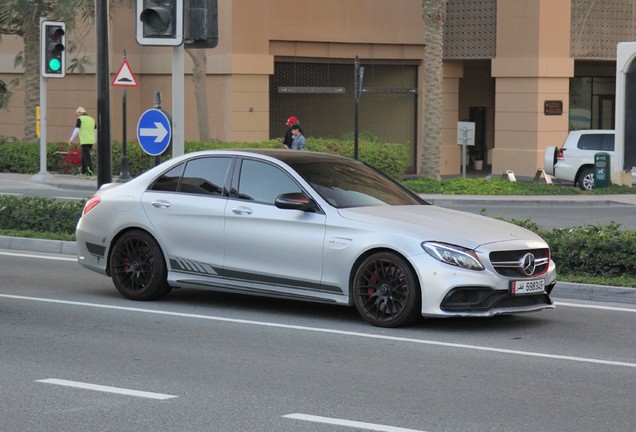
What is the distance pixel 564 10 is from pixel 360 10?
615 centimetres

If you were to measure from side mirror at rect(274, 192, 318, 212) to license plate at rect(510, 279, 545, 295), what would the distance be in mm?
1939

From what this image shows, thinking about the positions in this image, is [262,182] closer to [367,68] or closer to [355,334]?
[355,334]

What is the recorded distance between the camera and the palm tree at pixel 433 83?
3111 centimetres

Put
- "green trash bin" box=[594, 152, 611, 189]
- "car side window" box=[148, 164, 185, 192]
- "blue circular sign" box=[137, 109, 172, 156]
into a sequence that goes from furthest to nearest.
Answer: "green trash bin" box=[594, 152, 611, 189]
"blue circular sign" box=[137, 109, 172, 156]
"car side window" box=[148, 164, 185, 192]

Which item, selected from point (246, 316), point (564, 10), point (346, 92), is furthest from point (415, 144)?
point (246, 316)

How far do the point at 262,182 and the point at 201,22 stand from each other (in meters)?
3.65

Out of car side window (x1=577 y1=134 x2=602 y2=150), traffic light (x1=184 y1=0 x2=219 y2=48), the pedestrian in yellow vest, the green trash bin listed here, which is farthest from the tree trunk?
traffic light (x1=184 y1=0 x2=219 y2=48)

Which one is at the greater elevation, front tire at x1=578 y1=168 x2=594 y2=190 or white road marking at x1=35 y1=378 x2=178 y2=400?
front tire at x1=578 y1=168 x2=594 y2=190

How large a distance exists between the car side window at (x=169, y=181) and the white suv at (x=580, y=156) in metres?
21.5

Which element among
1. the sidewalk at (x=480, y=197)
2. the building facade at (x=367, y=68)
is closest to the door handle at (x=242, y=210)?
the sidewalk at (x=480, y=197)

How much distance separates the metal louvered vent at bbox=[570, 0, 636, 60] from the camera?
37.4m

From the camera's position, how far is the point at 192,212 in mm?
12000

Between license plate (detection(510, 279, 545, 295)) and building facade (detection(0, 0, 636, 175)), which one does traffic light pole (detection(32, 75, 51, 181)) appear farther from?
license plate (detection(510, 279, 545, 295))

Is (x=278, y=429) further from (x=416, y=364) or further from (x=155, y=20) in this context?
(x=155, y=20)
